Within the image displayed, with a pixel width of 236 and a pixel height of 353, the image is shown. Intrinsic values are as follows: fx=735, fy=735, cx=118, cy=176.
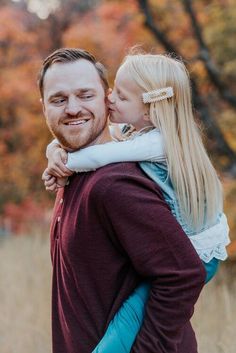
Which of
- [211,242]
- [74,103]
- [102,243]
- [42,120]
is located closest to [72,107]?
[74,103]

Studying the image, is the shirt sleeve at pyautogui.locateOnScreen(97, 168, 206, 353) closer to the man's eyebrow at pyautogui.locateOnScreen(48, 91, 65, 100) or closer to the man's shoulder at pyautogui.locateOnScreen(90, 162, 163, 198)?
the man's shoulder at pyautogui.locateOnScreen(90, 162, 163, 198)

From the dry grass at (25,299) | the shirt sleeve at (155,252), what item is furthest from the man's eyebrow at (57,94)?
the dry grass at (25,299)

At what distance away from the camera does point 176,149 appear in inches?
79.9

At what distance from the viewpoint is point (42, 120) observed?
12.3 metres

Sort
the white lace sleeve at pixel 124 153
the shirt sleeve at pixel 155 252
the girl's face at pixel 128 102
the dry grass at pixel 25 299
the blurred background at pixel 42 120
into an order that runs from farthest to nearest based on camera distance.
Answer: the blurred background at pixel 42 120
the dry grass at pixel 25 299
the girl's face at pixel 128 102
the white lace sleeve at pixel 124 153
the shirt sleeve at pixel 155 252

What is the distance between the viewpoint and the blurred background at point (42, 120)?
5070 mm

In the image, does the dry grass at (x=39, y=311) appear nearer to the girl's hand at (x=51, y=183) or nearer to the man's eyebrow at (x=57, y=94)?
the girl's hand at (x=51, y=183)

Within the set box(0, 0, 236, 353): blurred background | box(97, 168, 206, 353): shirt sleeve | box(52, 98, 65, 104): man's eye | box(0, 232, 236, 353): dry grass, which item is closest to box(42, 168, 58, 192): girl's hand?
box(52, 98, 65, 104): man's eye

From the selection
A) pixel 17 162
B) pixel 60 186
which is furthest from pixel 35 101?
pixel 60 186

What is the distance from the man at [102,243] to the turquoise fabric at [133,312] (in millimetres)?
24

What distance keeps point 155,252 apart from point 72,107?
50 centimetres

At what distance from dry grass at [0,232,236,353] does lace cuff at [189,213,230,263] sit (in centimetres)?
156

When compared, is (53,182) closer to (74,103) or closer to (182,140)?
(74,103)

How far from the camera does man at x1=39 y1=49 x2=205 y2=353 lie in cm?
191
